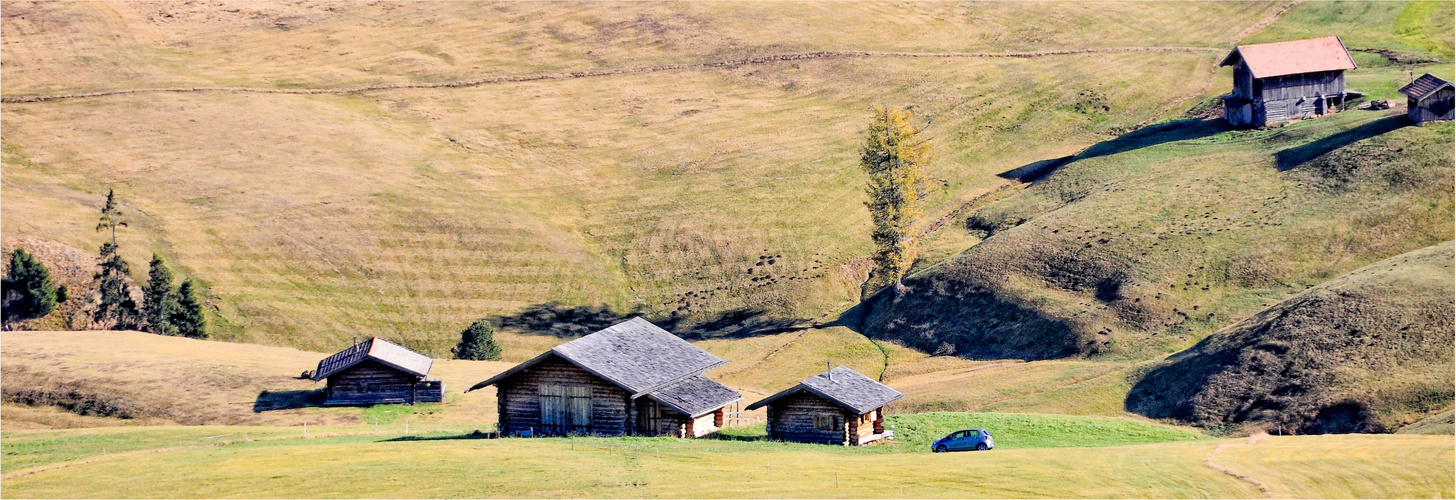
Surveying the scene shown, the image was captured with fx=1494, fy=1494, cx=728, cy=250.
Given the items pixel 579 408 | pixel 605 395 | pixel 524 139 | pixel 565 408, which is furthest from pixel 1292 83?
pixel 565 408

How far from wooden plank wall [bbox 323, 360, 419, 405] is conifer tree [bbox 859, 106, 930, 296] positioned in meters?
38.4

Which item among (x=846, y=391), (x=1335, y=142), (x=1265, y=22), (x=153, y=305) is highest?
(x=1265, y=22)

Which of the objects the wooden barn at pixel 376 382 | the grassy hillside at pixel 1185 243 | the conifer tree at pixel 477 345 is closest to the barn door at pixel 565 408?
the wooden barn at pixel 376 382

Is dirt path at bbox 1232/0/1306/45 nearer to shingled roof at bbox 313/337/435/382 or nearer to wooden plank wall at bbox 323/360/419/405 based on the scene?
shingled roof at bbox 313/337/435/382

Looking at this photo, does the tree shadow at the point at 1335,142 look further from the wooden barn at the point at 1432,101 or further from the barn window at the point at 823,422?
the barn window at the point at 823,422

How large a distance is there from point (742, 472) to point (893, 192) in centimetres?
5603

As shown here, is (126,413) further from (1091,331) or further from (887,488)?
(1091,331)

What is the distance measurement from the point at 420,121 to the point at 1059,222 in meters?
62.1

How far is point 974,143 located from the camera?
437 ft

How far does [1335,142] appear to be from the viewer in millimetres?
104500

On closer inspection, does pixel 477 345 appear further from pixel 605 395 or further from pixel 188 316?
pixel 605 395

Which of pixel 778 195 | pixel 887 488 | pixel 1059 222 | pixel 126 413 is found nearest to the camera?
pixel 887 488

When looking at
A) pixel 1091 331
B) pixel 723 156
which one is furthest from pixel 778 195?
pixel 1091 331

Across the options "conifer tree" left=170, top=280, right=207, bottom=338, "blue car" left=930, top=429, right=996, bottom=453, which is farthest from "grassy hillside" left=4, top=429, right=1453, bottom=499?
"conifer tree" left=170, top=280, right=207, bottom=338
